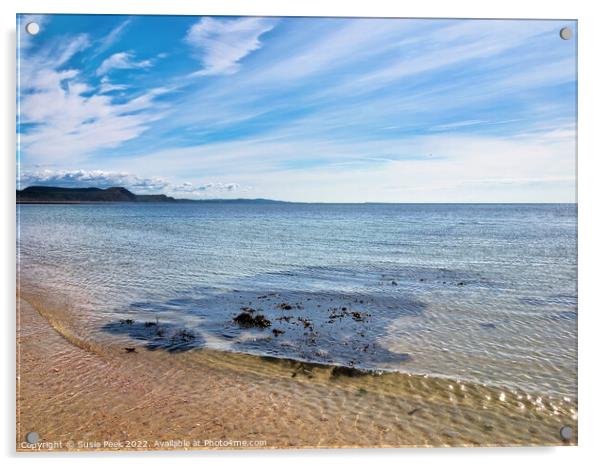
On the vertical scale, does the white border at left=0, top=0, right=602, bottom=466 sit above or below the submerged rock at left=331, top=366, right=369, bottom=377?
above

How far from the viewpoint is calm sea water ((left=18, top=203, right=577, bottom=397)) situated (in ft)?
19.0

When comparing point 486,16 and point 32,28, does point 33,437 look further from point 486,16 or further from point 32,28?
point 486,16

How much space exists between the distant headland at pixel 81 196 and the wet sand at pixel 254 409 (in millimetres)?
1568

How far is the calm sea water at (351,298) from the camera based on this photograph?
229 inches

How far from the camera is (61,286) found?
26.8 feet

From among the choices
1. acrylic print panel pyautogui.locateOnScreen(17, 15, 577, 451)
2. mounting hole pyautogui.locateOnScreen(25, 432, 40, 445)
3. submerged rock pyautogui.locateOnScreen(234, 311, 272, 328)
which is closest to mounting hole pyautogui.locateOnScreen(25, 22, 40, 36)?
acrylic print panel pyautogui.locateOnScreen(17, 15, 577, 451)

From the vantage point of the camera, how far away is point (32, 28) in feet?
16.4

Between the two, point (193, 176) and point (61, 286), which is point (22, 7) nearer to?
point (193, 176)

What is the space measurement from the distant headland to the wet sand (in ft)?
5.14

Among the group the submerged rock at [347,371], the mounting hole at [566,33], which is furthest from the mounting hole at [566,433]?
the mounting hole at [566,33]

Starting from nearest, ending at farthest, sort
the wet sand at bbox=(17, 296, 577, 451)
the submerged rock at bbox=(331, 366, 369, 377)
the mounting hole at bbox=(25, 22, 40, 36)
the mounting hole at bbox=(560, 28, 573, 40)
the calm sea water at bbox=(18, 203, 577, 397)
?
the wet sand at bbox=(17, 296, 577, 451)
the mounting hole at bbox=(25, 22, 40, 36)
the mounting hole at bbox=(560, 28, 573, 40)
the submerged rock at bbox=(331, 366, 369, 377)
the calm sea water at bbox=(18, 203, 577, 397)

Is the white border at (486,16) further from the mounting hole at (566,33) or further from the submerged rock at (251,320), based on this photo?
the submerged rock at (251,320)

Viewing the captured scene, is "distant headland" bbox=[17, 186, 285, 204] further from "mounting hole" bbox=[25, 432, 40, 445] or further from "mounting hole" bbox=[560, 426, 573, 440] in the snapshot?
"mounting hole" bbox=[560, 426, 573, 440]
